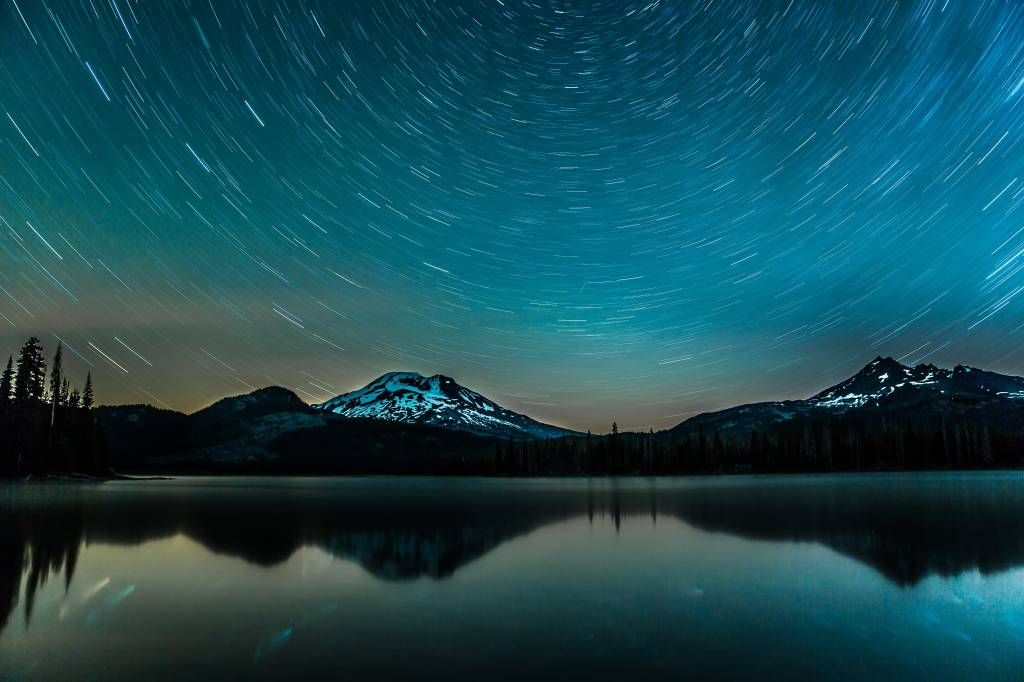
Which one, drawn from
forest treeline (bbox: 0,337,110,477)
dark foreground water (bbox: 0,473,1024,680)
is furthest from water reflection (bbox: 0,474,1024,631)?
forest treeline (bbox: 0,337,110,477)

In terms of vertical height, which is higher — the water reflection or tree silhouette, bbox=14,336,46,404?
tree silhouette, bbox=14,336,46,404

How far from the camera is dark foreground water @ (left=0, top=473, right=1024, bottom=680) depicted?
12.8 metres

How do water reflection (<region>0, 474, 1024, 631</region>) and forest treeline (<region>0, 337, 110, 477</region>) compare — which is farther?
forest treeline (<region>0, 337, 110, 477</region>)

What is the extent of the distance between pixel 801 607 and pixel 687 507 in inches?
1586

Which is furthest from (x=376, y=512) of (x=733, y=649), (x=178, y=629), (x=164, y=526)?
(x=733, y=649)

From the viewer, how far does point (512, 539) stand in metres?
33.7

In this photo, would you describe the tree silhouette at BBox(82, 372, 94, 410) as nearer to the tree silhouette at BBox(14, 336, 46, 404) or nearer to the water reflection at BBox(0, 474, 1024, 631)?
the tree silhouette at BBox(14, 336, 46, 404)

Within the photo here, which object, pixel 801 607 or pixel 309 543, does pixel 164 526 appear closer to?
pixel 309 543

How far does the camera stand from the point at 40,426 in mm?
103562

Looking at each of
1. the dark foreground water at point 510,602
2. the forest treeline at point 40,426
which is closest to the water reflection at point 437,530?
the dark foreground water at point 510,602

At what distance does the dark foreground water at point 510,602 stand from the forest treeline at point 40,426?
7410 centimetres

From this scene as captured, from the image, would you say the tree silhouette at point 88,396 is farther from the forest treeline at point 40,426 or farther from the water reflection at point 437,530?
the water reflection at point 437,530

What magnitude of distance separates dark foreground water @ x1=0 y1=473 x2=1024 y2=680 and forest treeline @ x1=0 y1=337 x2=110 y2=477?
74098 mm

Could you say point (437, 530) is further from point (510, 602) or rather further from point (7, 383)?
point (7, 383)
